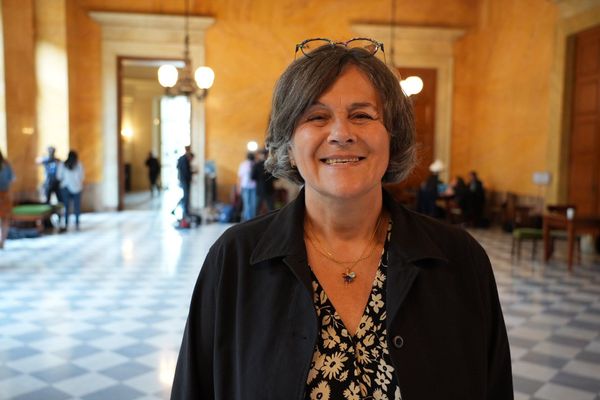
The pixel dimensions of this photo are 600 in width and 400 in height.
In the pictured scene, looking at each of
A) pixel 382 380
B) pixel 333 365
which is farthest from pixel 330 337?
pixel 382 380

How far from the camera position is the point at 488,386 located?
174 cm

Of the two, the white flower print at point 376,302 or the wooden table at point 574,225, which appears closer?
the white flower print at point 376,302

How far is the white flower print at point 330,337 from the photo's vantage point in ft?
5.20

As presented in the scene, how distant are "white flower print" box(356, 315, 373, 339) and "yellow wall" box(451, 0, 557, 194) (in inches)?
533

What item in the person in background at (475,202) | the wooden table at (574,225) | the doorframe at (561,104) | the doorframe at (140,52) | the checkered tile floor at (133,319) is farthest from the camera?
the doorframe at (140,52)

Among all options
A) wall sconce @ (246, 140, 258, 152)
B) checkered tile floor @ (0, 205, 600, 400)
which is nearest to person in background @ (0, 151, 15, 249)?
checkered tile floor @ (0, 205, 600, 400)

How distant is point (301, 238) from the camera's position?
170cm

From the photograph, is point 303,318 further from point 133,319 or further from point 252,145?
point 252,145

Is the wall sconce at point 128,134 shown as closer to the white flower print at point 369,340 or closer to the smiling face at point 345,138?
the smiling face at point 345,138

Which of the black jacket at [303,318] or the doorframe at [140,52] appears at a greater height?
the doorframe at [140,52]

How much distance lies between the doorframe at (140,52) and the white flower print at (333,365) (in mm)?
16289

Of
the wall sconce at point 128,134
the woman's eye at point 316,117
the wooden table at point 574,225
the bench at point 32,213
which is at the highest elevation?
the wall sconce at point 128,134

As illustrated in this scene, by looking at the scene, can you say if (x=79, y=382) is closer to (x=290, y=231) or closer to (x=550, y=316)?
(x=290, y=231)

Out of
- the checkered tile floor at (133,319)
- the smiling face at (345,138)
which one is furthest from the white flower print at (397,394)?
the checkered tile floor at (133,319)
